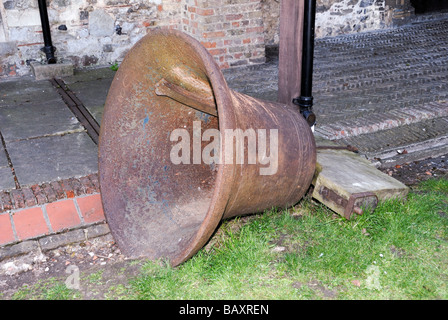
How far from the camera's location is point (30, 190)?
3.15 metres

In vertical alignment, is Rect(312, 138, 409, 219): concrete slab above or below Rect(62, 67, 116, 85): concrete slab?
below

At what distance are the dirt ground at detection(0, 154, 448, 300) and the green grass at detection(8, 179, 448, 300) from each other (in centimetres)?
5

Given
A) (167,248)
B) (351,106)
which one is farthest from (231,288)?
(351,106)

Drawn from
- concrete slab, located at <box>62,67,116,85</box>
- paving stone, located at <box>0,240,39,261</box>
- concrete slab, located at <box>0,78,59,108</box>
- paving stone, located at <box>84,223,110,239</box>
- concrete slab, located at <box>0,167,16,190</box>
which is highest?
concrete slab, located at <box>62,67,116,85</box>

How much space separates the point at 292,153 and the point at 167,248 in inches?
34.4

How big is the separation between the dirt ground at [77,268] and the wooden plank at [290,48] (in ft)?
5.57

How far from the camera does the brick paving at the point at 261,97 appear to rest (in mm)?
2965

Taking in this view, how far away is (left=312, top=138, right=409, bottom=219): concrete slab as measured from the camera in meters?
2.81

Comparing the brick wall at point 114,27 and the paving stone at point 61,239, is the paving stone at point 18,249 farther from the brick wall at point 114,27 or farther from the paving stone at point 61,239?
the brick wall at point 114,27

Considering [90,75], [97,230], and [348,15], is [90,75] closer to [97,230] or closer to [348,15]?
[97,230]

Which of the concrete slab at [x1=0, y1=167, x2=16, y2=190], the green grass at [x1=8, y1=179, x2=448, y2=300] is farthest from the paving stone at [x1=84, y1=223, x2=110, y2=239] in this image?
the concrete slab at [x1=0, y1=167, x2=16, y2=190]

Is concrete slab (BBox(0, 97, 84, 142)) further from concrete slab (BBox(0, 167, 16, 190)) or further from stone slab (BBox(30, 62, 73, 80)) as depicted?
stone slab (BBox(30, 62, 73, 80))

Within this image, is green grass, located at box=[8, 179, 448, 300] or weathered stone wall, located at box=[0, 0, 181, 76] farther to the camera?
weathered stone wall, located at box=[0, 0, 181, 76]

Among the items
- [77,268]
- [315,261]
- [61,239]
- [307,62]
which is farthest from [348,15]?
[77,268]
